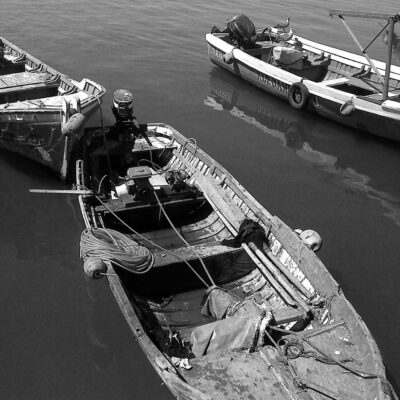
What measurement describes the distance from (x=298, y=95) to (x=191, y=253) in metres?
9.77

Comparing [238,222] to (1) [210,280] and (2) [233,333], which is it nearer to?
(1) [210,280]

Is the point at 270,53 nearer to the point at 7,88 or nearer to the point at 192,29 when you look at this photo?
the point at 192,29

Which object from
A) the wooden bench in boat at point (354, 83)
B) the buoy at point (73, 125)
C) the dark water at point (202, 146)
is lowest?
the dark water at point (202, 146)

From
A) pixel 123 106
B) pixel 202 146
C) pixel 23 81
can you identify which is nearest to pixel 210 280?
pixel 123 106

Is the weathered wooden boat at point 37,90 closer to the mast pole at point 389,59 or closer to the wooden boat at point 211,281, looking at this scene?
the wooden boat at point 211,281

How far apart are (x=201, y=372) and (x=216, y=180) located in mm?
5152

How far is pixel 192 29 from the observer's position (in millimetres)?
24766

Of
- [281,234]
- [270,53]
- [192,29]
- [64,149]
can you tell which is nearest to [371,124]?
[270,53]

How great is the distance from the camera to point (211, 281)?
766 cm

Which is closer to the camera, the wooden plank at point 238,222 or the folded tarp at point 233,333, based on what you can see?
the folded tarp at point 233,333

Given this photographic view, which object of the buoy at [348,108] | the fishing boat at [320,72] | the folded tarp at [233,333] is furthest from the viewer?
the buoy at [348,108]

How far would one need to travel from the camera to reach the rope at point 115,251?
7359 mm

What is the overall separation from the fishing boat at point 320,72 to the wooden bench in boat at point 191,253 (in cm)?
814

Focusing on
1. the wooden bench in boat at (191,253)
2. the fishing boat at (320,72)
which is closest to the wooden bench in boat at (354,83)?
the fishing boat at (320,72)
